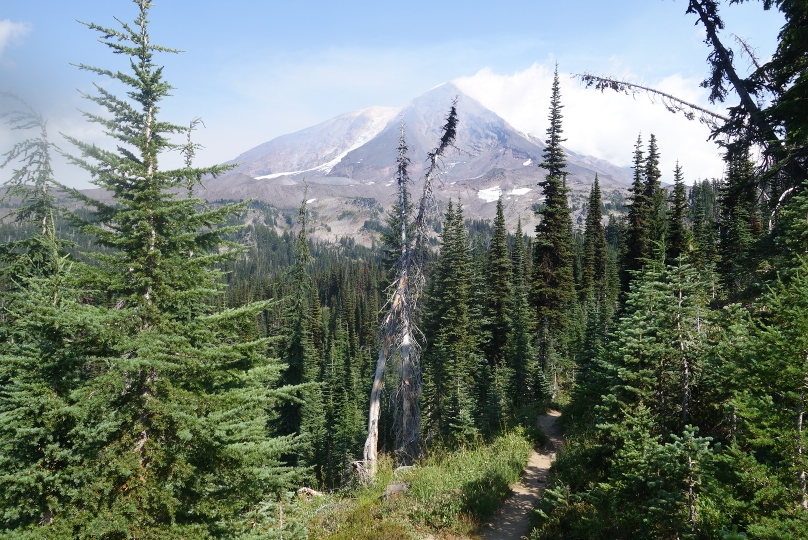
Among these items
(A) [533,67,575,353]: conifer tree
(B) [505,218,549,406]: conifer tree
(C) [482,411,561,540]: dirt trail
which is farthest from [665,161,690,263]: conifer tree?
(C) [482,411,561,540]: dirt trail

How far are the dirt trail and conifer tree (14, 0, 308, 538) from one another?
447cm

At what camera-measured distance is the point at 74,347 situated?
6703 mm

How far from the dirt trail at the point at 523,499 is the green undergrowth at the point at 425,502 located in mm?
204

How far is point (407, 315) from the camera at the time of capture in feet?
43.7

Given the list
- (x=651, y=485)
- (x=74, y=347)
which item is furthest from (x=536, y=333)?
(x=74, y=347)

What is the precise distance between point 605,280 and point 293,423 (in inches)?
1720

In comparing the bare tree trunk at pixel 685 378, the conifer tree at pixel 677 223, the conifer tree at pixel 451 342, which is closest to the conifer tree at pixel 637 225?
the conifer tree at pixel 677 223

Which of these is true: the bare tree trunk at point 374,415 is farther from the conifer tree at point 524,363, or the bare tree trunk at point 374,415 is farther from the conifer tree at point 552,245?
the conifer tree at point 552,245

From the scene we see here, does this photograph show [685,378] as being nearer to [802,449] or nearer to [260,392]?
[802,449]

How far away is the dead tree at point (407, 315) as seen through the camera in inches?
516

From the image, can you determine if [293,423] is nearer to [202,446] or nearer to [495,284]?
[495,284]

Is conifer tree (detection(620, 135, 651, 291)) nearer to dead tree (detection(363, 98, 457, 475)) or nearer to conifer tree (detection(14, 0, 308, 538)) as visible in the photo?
dead tree (detection(363, 98, 457, 475))

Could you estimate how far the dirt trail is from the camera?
28.2ft

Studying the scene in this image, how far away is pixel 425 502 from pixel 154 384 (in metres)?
5.82
